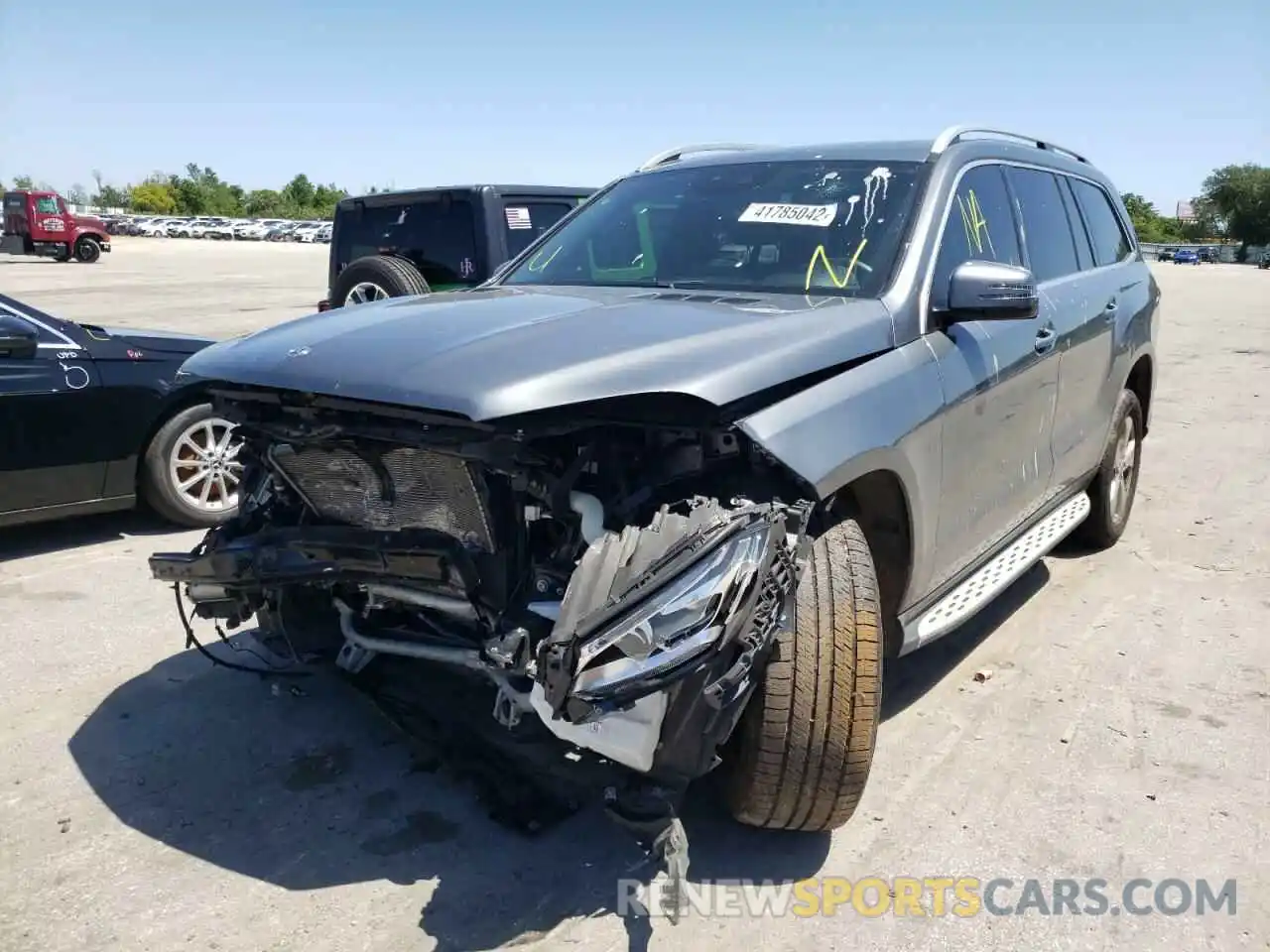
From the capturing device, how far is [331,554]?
2.85 meters

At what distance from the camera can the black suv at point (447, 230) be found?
775 cm

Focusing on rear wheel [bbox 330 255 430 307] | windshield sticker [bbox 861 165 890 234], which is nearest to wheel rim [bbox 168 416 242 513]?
rear wheel [bbox 330 255 430 307]

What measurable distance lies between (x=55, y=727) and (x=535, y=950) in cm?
213

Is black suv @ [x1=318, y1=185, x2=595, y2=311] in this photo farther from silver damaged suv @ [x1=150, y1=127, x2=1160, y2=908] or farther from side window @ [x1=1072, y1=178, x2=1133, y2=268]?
silver damaged suv @ [x1=150, y1=127, x2=1160, y2=908]

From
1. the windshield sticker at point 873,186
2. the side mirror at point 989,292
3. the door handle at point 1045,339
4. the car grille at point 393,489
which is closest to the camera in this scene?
the car grille at point 393,489

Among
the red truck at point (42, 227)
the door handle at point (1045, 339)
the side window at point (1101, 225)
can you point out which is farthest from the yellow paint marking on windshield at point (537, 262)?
the red truck at point (42, 227)

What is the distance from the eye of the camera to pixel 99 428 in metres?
5.50

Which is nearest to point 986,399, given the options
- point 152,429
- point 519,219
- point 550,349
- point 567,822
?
point 550,349

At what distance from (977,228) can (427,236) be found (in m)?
5.27

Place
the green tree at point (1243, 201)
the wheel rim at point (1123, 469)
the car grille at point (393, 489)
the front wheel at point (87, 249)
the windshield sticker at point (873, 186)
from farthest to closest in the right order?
the green tree at point (1243, 201) < the front wheel at point (87, 249) < the wheel rim at point (1123, 469) < the windshield sticker at point (873, 186) < the car grille at point (393, 489)

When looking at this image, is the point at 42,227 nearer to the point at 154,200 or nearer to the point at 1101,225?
the point at 1101,225

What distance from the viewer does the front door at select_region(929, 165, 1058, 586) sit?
134 inches

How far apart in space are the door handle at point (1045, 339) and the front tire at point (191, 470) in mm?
4098

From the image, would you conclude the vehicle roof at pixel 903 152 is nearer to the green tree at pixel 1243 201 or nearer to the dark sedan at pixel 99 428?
the dark sedan at pixel 99 428
